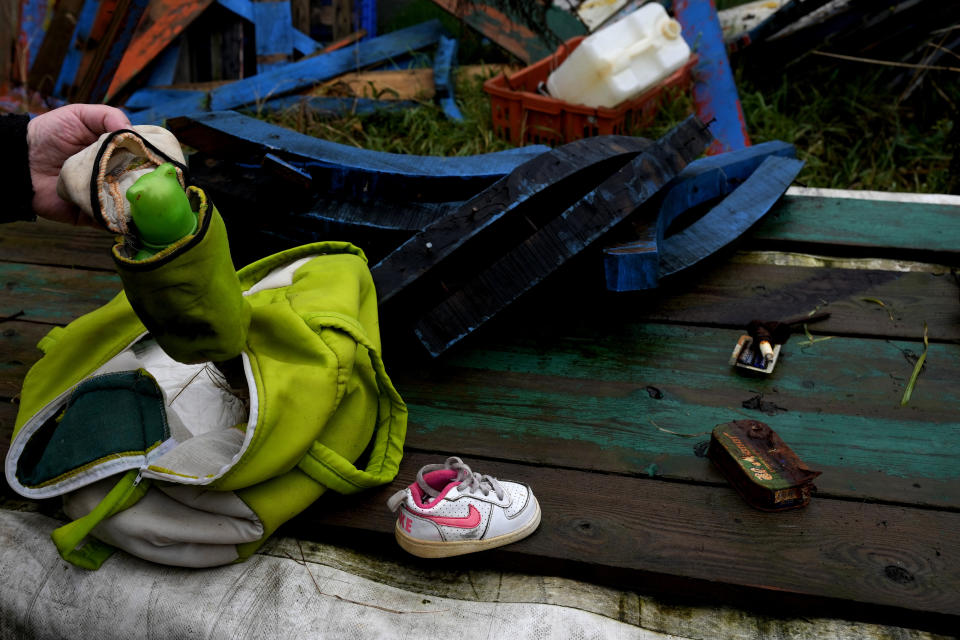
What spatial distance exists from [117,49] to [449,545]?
3.21m

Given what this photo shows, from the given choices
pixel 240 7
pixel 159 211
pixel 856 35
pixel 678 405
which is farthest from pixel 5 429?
pixel 856 35

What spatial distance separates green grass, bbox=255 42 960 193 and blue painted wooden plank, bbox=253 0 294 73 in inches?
27.1

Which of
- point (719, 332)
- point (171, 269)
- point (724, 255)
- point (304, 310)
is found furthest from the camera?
point (724, 255)

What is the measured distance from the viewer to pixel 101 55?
3480 millimetres

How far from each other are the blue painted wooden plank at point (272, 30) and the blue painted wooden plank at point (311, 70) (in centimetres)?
30

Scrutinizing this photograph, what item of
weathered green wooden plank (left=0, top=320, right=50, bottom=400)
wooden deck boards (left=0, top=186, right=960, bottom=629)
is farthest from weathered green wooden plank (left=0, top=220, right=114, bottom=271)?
weathered green wooden plank (left=0, top=320, right=50, bottom=400)

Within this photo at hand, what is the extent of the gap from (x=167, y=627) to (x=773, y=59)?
362 centimetres

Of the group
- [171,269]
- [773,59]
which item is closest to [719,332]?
[171,269]

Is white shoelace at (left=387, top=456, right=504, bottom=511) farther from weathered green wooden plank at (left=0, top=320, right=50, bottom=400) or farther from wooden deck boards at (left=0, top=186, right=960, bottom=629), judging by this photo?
weathered green wooden plank at (left=0, top=320, right=50, bottom=400)

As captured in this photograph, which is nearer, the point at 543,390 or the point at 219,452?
the point at 219,452

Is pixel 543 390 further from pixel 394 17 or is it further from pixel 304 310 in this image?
pixel 394 17

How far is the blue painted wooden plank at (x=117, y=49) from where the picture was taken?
3387 millimetres

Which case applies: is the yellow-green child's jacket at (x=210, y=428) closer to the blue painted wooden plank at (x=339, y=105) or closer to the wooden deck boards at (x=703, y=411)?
the wooden deck boards at (x=703, y=411)

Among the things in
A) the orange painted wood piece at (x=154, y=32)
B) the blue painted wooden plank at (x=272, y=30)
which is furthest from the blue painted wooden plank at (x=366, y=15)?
the orange painted wood piece at (x=154, y=32)
